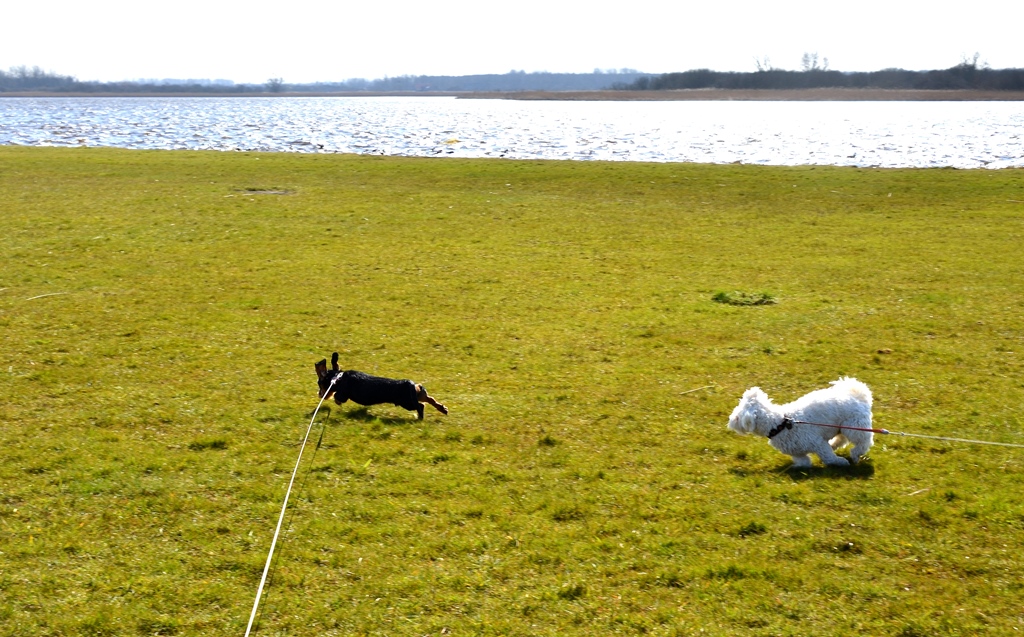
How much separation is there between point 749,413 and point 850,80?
6637 inches

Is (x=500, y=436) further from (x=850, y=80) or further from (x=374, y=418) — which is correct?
(x=850, y=80)

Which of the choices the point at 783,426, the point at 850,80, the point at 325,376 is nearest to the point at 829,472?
the point at 783,426

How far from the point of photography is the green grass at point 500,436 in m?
5.81

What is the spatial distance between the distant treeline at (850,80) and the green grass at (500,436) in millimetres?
135312

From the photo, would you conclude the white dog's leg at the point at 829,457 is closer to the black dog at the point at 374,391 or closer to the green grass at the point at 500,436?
the green grass at the point at 500,436

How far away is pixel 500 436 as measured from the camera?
28.8 feet

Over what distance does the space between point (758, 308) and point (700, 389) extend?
14.9 feet

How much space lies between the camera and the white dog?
7832mm

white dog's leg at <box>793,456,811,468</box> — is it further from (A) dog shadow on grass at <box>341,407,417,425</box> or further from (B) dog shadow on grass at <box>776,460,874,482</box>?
(A) dog shadow on grass at <box>341,407,417,425</box>

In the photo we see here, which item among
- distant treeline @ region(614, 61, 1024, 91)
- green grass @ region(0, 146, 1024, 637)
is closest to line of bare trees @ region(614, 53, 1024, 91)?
distant treeline @ region(614, 61, 1024, 91)

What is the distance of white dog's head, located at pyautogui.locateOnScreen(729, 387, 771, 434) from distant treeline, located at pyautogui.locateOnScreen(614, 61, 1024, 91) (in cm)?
14764

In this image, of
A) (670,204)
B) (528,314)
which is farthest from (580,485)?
(670,204)

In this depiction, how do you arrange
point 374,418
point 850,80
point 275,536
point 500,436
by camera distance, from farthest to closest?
1. point 850,80
2. point 374,418
3. point 500,436
4. point 275,536

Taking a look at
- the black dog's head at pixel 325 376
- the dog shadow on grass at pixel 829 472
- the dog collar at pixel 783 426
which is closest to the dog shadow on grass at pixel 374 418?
the black dog's head at pixel 325 376
